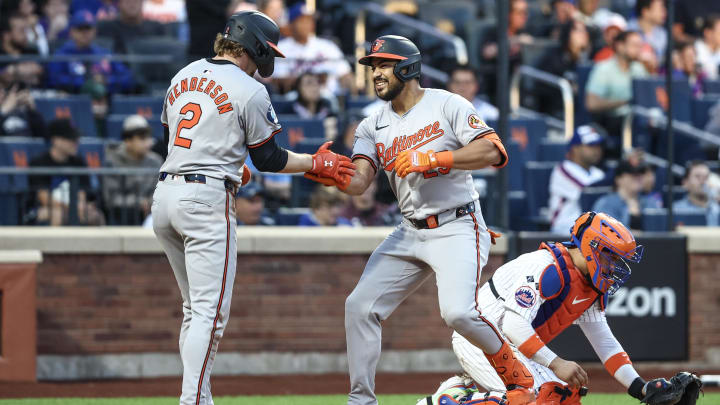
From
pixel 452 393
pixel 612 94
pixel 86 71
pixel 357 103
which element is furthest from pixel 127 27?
pixel 452 393

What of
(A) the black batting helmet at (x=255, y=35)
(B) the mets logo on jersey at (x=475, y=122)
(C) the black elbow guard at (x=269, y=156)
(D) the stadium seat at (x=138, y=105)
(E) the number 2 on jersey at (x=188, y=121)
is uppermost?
(A) the black batting helmet at (x=255, y=35)

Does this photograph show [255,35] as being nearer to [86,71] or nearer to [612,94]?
[86,71]

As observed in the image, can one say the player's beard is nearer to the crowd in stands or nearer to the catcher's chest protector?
the catcher's chest protector

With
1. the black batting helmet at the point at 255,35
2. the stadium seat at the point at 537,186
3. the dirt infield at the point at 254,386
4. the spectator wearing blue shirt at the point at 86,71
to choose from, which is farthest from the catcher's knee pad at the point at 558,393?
the spectator wearing blue shirt at the point at 86,71

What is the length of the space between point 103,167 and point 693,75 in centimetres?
725

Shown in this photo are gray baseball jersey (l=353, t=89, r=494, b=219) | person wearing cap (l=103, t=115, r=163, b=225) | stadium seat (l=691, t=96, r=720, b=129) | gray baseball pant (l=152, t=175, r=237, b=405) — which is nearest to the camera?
gray baseball pant (l=152, t=175, r=237, b=405)

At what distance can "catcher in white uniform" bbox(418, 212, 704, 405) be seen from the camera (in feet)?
20.1

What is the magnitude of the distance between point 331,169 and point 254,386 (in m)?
3.00

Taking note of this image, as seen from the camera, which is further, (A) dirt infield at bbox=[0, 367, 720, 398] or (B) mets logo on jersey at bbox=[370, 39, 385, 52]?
(A) dirt infield at bbox=[0, 367, 720, 398]

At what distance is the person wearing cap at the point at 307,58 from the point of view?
11.9 m

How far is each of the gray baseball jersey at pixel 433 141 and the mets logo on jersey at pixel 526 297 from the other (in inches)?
A: 22.9

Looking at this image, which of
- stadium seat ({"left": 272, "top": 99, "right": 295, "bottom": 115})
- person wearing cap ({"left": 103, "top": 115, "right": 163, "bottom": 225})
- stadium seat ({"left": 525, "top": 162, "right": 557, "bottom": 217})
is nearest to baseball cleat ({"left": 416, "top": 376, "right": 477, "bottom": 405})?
person wearing cap ({"left": 103, "top": 115, "right": 163, "bottom": 225})

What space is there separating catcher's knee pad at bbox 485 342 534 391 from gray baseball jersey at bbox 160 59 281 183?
1601 millimetres

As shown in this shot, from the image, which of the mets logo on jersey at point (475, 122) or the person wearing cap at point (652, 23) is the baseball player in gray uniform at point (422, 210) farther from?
the person wearing cap at point (652, 23)
